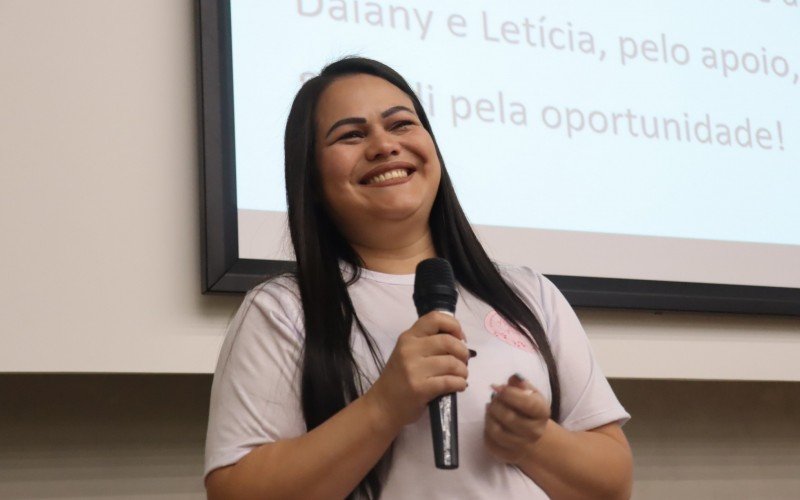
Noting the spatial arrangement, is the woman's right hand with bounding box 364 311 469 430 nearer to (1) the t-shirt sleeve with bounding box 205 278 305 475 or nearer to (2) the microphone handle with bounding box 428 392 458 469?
(2) the microphone handle with bounding box 428 392 458 469

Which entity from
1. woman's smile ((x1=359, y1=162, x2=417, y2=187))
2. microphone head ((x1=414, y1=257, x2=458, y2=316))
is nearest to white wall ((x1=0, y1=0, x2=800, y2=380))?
woman's smile ((x1=359, y1=162, x2=417, y2=187))

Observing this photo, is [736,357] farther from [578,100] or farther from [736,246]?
[578,100]

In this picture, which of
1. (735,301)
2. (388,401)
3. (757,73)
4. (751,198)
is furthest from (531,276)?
(757,73)

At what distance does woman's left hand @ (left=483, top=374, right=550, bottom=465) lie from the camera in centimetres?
92

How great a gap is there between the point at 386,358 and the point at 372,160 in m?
0.24

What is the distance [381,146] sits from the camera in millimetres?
1138

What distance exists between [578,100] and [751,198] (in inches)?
21.3

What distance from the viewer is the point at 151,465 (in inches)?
78.7

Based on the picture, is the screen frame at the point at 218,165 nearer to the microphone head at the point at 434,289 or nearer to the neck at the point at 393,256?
the neck at the point at 393,256

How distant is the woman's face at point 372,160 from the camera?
1.14 meters

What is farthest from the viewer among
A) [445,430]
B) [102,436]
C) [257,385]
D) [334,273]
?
[102,436]

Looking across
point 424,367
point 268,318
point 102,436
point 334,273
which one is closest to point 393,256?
point 334,273

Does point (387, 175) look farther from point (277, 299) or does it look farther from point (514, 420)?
point (514, 420)

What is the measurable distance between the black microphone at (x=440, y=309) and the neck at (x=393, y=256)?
18 centimetres
